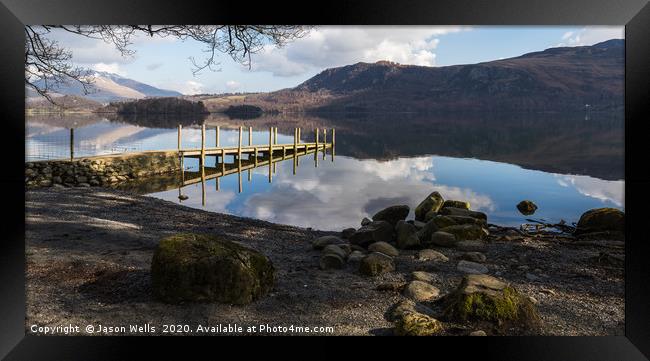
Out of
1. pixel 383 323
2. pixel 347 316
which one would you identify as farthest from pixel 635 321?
pixel 347 316

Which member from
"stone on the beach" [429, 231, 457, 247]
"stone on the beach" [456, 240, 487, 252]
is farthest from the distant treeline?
"stone on the beach" [456, 240, 487, 252]

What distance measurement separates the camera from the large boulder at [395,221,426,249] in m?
10.1

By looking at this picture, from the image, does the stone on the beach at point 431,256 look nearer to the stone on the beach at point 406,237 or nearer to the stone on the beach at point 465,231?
the stone on the beach at point 406,237

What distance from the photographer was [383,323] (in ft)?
18.2

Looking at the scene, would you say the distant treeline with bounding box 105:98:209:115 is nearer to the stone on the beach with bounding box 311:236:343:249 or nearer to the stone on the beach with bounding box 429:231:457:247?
the stone on the beach with bounding box 311:236:343:249

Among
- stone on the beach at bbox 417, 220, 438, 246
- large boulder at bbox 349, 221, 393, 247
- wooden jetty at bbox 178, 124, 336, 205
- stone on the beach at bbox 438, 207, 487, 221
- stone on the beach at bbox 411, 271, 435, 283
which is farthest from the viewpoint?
wooden jetty at bbox 178, 124, 336, 205

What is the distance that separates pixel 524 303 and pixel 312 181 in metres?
25.1

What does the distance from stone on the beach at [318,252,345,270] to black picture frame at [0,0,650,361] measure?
3.56 metres

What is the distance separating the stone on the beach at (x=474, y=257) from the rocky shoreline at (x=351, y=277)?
0.06 feet

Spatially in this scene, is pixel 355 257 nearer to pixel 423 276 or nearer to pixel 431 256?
pixel 423 276

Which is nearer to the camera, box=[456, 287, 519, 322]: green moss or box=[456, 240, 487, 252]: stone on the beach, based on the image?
box=[456, 287, 519, 322]: green moss

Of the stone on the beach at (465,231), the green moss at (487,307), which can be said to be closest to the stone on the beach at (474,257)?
the stone on the beach at (465,231)
